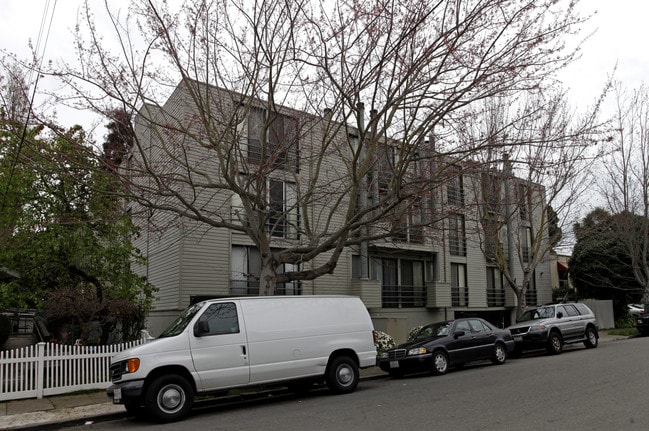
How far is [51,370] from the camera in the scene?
39.7ft

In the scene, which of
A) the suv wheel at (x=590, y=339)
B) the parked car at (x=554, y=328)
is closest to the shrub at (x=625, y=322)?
the suv wheel at (x=590, y=339)

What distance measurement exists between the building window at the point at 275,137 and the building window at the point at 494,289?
1744cm

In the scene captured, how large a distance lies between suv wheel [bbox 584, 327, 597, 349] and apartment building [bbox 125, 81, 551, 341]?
440 centimetres

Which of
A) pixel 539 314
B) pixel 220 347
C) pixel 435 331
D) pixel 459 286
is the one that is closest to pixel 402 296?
pixel 459 286

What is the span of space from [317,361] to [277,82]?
258 inches

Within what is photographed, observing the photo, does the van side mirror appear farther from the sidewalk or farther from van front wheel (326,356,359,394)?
van front wheel (326,356,359,394)

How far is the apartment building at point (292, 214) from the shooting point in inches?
538

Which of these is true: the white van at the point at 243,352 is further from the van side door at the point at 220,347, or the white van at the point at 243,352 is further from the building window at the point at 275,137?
the building window at the point at 275,137

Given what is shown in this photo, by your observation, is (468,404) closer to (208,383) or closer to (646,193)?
(208,383)

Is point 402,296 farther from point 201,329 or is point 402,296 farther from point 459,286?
point 201,329

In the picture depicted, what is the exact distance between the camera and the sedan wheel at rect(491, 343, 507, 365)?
51.9 ft

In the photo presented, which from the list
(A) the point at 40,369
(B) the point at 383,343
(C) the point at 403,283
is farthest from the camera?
(C) the point at 403,283

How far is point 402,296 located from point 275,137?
12200 mm

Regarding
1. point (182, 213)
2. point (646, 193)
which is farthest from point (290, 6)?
point (646, 193)
